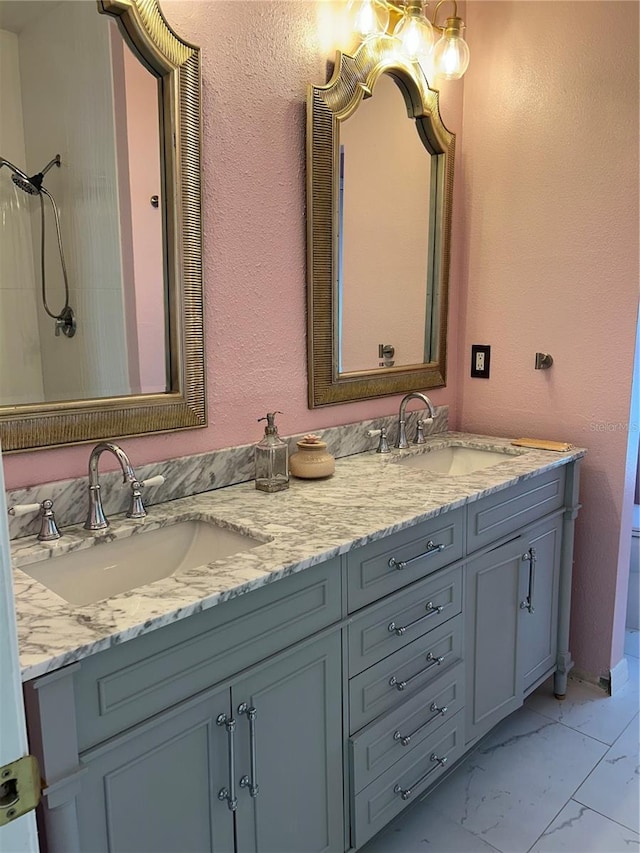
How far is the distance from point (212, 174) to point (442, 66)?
935mm

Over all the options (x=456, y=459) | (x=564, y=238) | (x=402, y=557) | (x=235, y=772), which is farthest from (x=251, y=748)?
(x=564, y=238)

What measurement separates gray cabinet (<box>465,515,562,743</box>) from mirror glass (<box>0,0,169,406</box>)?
3.29ft

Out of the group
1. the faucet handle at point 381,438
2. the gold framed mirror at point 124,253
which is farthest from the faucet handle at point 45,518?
the faucet handle at point 381,438

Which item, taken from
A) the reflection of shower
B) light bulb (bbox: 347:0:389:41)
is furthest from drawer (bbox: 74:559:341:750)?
light bulb (bbox: 347:0:389:41)

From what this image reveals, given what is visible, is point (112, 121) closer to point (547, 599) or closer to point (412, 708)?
point (412, 708)

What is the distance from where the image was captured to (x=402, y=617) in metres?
1.49

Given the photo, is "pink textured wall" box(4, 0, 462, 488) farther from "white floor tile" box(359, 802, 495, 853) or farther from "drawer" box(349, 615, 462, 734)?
"white floor tile" box(359, 802, 495, 853)

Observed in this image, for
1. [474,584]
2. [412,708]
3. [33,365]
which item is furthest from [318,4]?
[412,708]

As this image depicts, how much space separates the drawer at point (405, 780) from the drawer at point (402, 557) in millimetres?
432

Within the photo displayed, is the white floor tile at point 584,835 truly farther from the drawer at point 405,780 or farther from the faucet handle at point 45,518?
the faucet handle at point 45,518

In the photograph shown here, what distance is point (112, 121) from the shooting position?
143 cm

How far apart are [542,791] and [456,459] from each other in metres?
1.01

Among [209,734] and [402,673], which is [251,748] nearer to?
[209,734]

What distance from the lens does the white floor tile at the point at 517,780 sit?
1.68m
